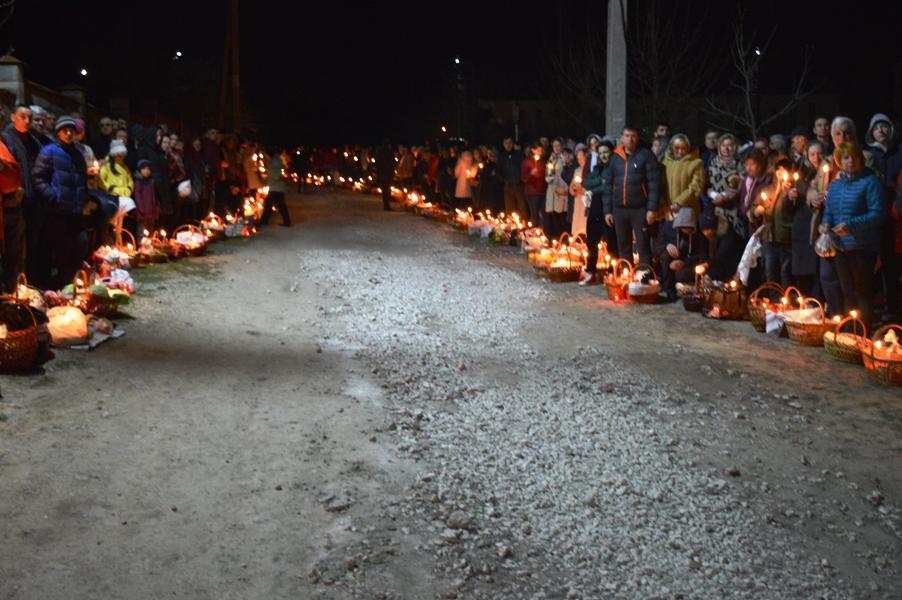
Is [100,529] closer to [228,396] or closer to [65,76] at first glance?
[228,396]

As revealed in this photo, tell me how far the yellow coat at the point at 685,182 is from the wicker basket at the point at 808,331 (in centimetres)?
328

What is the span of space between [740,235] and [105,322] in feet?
24.5

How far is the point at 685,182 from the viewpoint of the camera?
13.8m

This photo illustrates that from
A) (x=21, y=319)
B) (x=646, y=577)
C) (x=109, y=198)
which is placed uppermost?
(x=109, y=198)

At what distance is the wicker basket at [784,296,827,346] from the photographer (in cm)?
1045

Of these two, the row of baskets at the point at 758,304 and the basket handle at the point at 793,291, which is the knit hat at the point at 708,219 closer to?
the row of baskets at the point at 758,304

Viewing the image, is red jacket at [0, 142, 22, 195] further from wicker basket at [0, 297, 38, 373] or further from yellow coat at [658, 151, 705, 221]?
yellow coat at [658, 151, 705, 221]

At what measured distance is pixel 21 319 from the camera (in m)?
→ 8.85

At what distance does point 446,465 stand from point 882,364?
4267 mm

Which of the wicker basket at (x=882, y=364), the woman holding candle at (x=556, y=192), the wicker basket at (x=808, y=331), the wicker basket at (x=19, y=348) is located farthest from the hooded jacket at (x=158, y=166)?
Result: the wicker basket at (x=882, y=364)

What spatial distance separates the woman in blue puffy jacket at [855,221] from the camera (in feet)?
33.9

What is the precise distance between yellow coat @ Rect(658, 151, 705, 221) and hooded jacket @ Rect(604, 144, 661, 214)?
180 millimetres

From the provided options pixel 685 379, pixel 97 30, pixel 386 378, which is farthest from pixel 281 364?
pixel 97 30

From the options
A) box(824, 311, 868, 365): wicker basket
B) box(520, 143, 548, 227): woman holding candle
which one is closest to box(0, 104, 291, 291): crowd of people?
box(520, 143, 548, 227): woman holding candle
